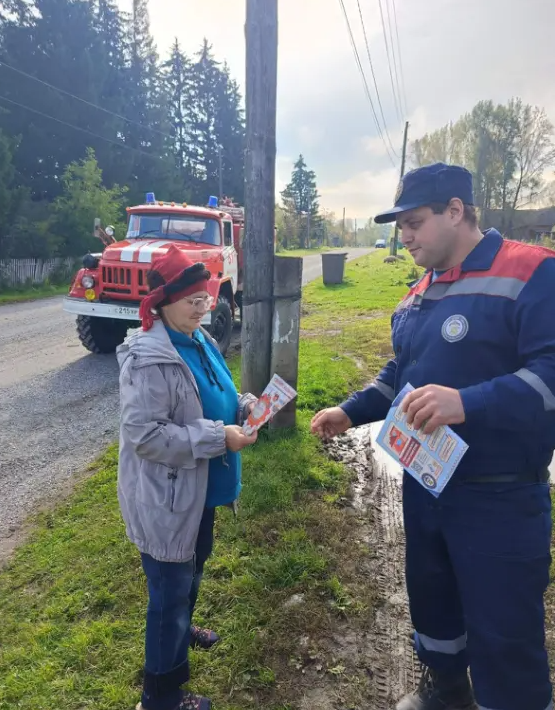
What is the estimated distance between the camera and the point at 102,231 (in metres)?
8.11

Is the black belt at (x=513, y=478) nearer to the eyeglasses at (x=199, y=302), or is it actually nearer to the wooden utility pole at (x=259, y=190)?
the eyeglasses at (x=199, y=302)

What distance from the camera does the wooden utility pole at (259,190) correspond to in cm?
365

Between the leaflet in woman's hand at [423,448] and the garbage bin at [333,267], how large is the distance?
15.6 meters

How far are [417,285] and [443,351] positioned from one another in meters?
0.44

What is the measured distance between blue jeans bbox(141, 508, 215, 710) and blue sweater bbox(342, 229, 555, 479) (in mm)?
1134

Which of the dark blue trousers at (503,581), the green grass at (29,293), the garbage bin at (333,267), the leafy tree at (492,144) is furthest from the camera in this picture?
the leafy tree at (492,144)

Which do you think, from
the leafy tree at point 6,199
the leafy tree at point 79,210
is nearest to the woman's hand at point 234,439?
the leafy tree at point 6,199

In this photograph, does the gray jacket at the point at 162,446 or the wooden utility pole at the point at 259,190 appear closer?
the gray jacket at the point at 162,446

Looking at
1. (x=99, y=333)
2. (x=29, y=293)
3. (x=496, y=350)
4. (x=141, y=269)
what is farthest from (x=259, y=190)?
(x=29, y=293)

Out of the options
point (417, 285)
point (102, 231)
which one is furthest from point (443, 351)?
point (102, 231)

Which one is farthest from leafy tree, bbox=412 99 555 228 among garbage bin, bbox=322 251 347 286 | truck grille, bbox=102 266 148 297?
truck grille, bbox=102 266 148 297

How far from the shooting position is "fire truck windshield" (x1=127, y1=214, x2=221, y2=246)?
782 centimetres

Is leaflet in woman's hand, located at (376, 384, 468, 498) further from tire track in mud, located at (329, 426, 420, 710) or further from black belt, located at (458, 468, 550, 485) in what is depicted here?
tire track in mud, located at (329, 426, 420, 710)

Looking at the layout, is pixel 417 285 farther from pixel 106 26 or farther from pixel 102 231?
pixel 106 26
